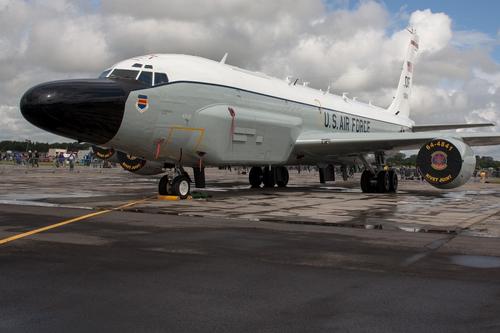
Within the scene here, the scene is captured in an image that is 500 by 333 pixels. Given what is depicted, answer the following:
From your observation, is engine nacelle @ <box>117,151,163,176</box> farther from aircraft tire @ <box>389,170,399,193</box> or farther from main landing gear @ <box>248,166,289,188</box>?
aircraft tire @ <box>389,170,399,193</box>

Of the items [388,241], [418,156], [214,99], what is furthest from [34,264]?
[418,156]

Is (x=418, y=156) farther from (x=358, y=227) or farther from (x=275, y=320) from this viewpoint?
(x=275, y=320)

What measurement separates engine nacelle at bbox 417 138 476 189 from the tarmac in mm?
6358

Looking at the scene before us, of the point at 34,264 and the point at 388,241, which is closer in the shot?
the point at 34,264

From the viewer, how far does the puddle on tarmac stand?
576 centimetres

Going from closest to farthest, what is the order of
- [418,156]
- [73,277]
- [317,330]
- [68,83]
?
[317,330] → [73,277] → [68,83] → [418,156]

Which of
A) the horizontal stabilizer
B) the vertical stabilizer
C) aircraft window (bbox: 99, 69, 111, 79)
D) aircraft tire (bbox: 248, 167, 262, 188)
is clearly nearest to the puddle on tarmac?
aircraft window (bbox: 99, 69, 111, 79)

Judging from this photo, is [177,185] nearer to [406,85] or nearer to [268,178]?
[268,178]

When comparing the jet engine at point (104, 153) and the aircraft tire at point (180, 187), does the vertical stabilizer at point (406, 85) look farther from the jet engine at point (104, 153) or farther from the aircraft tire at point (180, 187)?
the aircraft tire at point (180, 187)

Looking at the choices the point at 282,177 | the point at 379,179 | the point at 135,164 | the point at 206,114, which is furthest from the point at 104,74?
A: the point at 379,179

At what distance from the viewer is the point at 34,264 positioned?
5406 mm

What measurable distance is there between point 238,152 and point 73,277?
37.0ft

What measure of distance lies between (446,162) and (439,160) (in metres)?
0.24

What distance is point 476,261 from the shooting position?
19.6 feet
